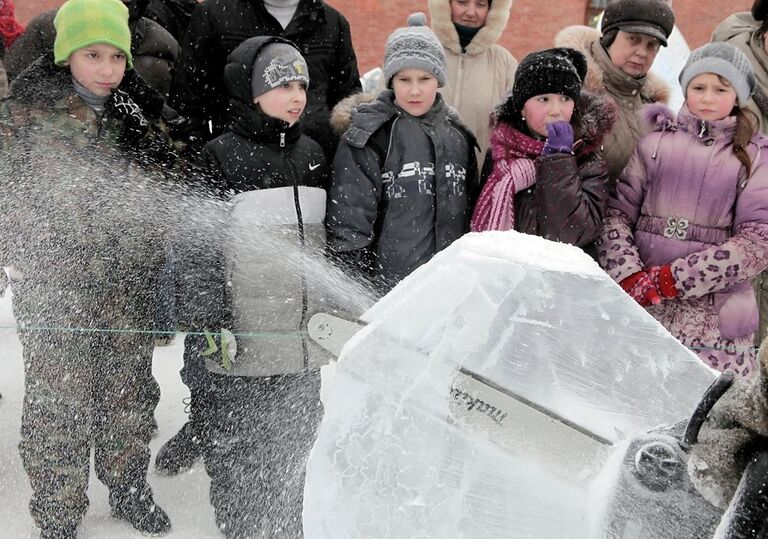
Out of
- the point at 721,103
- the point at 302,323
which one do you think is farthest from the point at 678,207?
the point at 302,323

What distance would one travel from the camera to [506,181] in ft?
10.3

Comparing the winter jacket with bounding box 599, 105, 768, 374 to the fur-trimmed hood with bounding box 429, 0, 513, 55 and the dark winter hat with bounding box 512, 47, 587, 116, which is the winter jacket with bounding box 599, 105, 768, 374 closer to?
the dark winter hat with bounding box 512, 47, 587, 116

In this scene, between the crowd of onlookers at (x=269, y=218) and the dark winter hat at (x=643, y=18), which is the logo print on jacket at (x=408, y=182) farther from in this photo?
the dark winter hat at (x=643, y=18)

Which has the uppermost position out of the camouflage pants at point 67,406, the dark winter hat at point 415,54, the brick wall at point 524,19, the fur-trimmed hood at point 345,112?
the dark winter hat at point 415,54

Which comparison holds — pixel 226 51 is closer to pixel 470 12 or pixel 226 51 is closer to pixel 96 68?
pixel 96 68

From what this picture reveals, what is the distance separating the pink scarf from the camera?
3.14 meters

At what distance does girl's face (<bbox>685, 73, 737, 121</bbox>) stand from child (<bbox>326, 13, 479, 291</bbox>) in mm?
913

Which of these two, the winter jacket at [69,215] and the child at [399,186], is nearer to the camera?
the winter jacket at [69,215]

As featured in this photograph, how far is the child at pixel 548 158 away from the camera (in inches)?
122

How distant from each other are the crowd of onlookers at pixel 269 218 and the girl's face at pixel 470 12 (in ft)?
1.41

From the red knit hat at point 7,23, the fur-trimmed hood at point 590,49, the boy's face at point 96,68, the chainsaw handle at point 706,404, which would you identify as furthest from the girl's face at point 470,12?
the chainsaw handle at point 706,404

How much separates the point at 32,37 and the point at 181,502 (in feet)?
7.01

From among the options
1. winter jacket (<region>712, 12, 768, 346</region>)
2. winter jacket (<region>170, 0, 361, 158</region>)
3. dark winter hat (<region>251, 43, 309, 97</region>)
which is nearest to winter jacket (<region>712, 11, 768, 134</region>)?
winter jacket (<region>712, 12, 768, 346</region>)

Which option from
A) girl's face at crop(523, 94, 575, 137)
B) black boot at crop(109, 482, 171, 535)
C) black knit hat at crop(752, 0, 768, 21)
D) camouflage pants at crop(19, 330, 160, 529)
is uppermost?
black knit hat at crop(752, 0, 768, 21)
